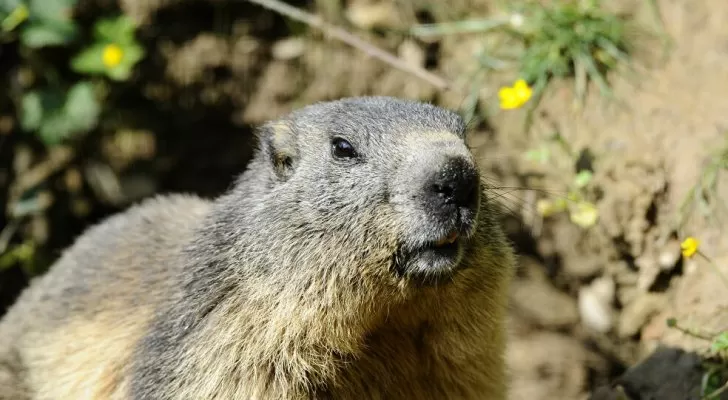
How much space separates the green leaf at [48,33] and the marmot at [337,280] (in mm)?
2850

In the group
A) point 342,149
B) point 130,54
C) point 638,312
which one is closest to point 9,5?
point 130,54

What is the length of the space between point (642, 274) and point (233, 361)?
11.4 ft

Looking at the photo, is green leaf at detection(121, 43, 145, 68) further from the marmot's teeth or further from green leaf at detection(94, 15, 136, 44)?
the marmot's teeth

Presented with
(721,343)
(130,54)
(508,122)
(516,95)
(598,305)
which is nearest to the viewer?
(721,343)

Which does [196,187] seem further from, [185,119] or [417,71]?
[417,71]

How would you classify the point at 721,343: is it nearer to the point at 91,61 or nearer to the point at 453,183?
the point at 453,183

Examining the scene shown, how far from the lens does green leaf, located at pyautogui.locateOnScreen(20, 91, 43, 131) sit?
712 centimetres

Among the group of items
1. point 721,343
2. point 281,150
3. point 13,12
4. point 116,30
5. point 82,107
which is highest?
point 13,12

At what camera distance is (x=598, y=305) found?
653cm

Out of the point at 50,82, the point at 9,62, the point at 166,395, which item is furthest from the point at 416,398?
the point at 9,62

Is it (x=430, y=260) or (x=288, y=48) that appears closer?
(x=430, y=260)

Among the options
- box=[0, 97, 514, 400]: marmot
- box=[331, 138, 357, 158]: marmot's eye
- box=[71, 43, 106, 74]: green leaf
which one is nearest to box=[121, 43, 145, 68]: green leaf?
box=[71, 43, 106, 74]: green leaf

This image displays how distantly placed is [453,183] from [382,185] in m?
0.37

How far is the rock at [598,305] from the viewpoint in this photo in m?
6.48
